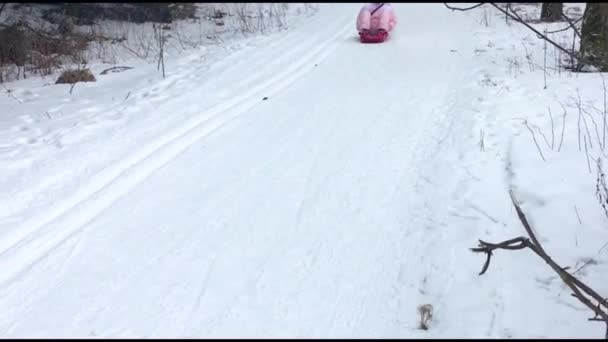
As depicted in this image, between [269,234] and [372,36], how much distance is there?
6.37 meters

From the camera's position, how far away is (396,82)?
21.6ft

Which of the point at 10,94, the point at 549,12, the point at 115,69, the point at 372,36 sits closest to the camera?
the point at 10,94

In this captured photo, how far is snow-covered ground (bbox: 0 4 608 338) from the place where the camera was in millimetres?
2680

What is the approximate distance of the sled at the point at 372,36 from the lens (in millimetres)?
8944

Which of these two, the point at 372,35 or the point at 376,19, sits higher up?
the point at 376,19

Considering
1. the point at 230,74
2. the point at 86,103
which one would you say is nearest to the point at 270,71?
the point at 230,74

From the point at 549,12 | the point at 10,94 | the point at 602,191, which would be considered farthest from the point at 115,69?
the point at 549,12

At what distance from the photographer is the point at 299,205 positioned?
378 centimetres

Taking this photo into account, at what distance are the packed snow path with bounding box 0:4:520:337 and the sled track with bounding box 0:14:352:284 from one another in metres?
0.02

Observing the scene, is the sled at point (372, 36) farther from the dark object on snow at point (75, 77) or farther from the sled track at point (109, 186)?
the dark object on snow at point (75, 77)

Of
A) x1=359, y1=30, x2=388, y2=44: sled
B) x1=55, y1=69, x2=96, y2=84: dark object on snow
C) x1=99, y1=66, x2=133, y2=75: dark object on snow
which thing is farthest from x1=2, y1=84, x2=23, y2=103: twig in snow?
x1=359, y1=30, x2=388, y2=44: sled

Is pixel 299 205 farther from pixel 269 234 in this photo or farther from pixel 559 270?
pixel 559 270

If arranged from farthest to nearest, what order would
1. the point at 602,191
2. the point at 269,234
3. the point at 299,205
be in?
the point at 299,205 → the point at 602,191 → the point at 269,234

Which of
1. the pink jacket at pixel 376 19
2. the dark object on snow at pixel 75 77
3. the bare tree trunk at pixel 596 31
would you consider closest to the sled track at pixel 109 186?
the dark object on snow at pixel 75 77
